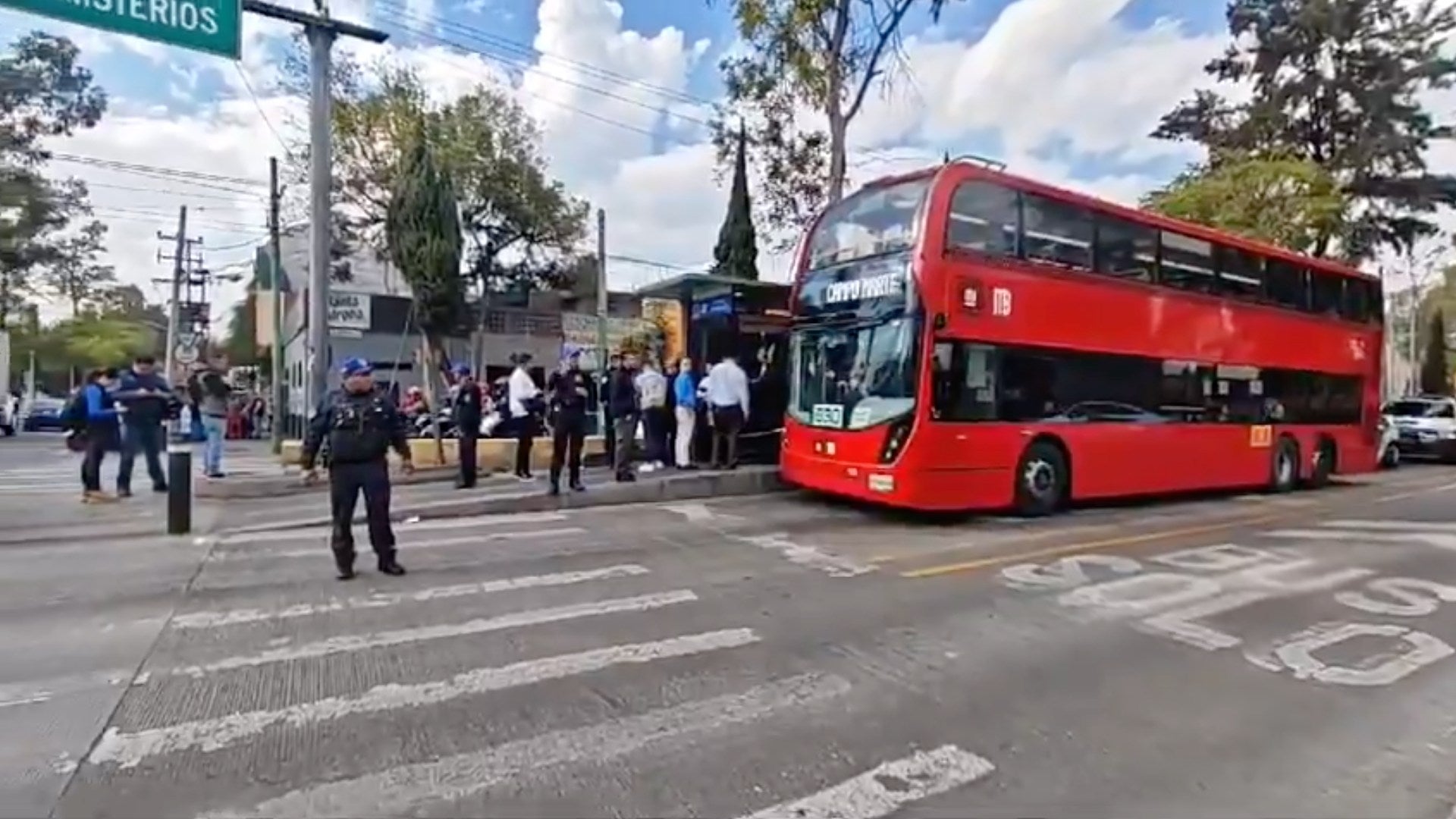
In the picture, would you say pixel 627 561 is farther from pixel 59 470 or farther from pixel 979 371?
pixel 59 470

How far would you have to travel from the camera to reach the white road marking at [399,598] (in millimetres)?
6590

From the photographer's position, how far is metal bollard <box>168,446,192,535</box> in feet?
33.0

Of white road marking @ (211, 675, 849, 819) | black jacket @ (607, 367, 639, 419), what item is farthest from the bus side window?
white road marking @ (211, 675, 849, 819)

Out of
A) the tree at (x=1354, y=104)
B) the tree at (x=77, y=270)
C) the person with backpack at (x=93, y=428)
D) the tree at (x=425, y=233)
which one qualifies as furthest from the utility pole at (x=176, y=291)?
the tree at (x=1354, y=104)

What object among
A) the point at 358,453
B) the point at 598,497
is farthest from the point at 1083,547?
the point at 358,453

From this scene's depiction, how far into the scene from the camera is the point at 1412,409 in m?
27.0

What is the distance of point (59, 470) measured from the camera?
17859mm

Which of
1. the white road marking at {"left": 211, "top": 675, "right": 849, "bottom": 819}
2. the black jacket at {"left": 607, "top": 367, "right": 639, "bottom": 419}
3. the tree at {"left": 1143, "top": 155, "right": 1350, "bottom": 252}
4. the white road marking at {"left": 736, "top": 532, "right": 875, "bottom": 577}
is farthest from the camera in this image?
the tree at {"left": 1143, "top": 155, "right": 1350, "bottom": 252}

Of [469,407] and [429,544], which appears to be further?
[469,407]

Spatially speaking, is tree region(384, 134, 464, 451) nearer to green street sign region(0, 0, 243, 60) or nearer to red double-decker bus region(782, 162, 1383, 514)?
red double-decker bus region(782, 162, 1383, 514)

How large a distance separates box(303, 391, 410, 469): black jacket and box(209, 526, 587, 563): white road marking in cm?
155

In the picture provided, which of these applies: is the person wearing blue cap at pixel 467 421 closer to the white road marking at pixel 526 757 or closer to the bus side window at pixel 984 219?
the bus side window at pixel 984 219

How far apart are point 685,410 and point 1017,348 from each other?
5.19 metres

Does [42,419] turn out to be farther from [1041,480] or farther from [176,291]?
[1041,480]
